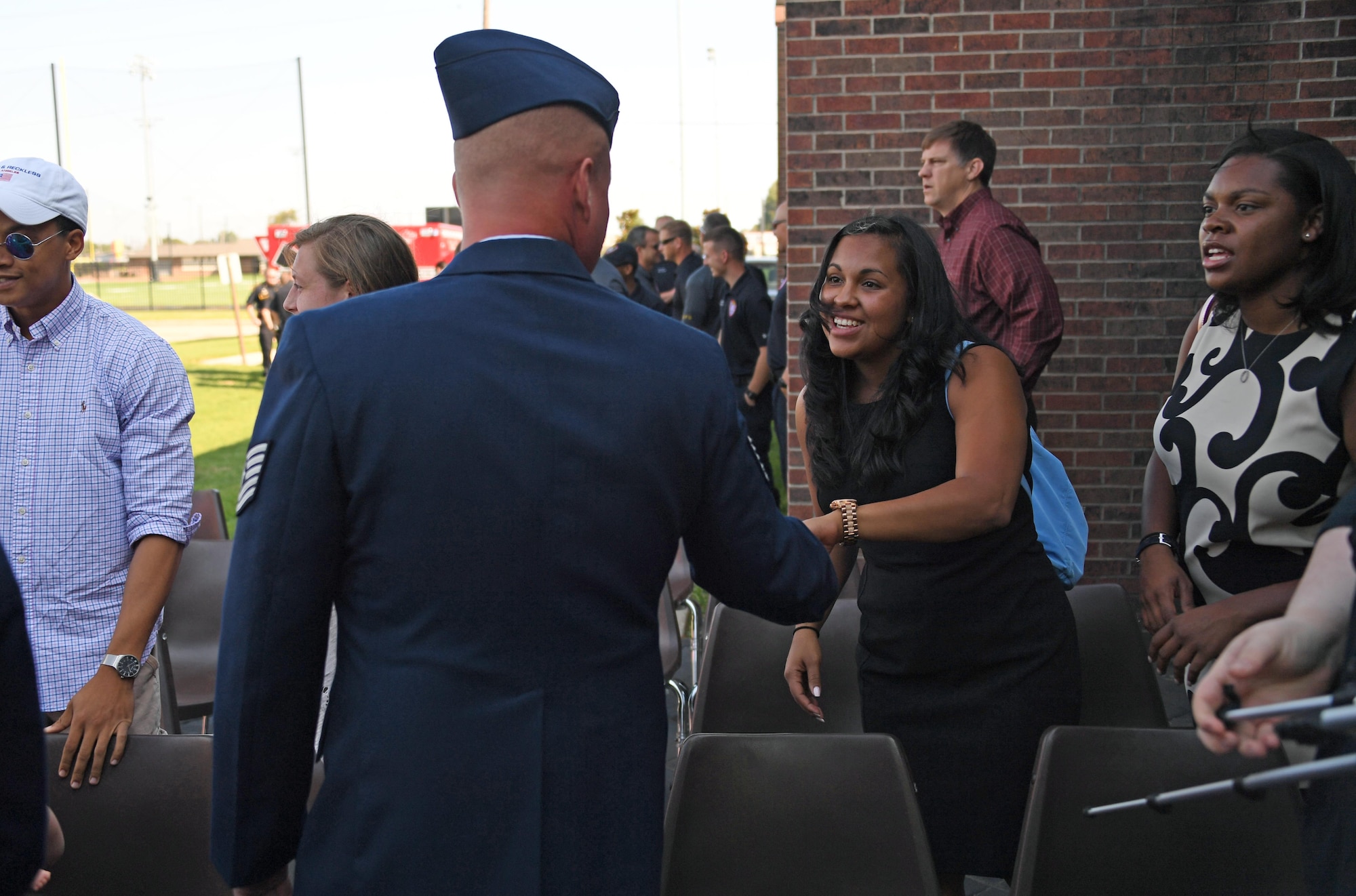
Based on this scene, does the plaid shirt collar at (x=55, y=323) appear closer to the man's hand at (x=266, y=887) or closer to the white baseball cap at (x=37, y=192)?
the white baseball cap at (x=37, y=192)

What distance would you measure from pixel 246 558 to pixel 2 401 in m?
1.40

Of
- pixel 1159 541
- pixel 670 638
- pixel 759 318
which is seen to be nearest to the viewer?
pixel 1159 541

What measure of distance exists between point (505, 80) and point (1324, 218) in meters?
1.71

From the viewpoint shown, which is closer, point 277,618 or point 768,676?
point 277,618

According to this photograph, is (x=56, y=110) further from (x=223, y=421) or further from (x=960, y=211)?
(x=960, y=211)

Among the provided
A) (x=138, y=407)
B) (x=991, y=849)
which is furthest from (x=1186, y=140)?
(x=138, y=407)

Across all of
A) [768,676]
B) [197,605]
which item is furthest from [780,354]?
[768,676]

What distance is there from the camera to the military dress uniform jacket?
4.14ft

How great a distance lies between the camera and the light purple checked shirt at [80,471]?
2326 mm

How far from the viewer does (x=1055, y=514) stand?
242 centimetres

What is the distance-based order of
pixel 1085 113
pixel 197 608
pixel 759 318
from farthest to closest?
pixel 759 318 → pixel 1085 113 → pixel 197 608

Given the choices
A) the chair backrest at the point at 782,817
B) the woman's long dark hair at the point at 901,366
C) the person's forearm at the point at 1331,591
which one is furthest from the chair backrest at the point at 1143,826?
the person's forearm at the point at 1331,591

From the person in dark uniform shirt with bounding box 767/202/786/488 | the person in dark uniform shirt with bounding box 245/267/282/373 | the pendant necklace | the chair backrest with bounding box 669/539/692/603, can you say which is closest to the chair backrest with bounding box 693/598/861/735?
the pendant necklace

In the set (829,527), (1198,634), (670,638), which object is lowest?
(670,638)
